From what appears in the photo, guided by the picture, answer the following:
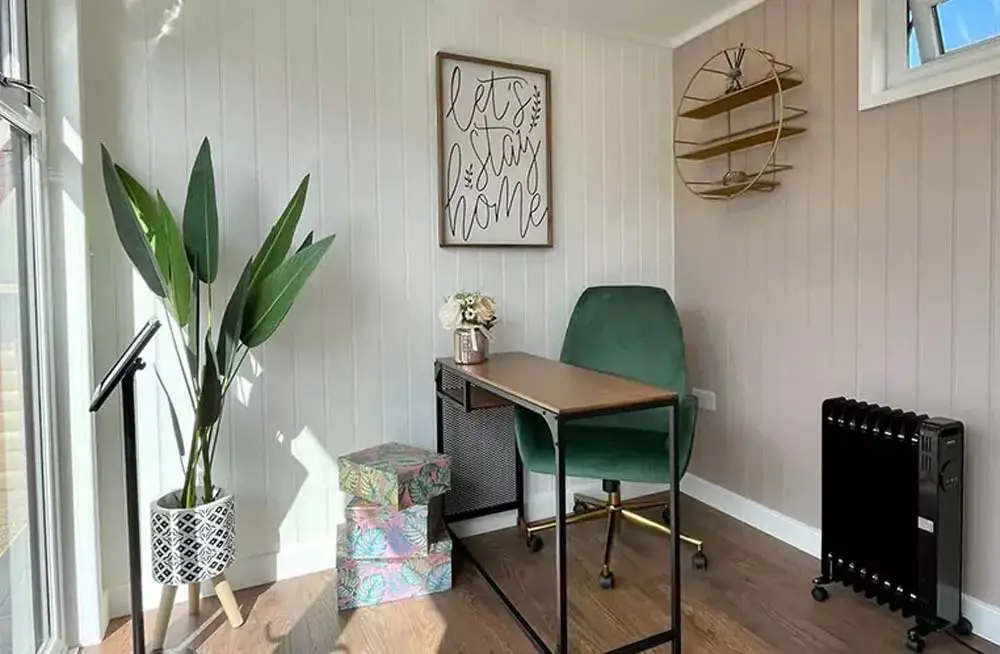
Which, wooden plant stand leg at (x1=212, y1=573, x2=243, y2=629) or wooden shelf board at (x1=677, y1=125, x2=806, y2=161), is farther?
wooden shelf board at (x1=677, y1=125, x2=806, y2=161)

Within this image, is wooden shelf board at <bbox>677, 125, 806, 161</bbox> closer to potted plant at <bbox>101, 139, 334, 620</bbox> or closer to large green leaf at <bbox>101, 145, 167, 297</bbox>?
potted plant at <bbox>101, 139, 334, 620</bbox>

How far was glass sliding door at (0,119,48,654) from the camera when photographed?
1507 mm

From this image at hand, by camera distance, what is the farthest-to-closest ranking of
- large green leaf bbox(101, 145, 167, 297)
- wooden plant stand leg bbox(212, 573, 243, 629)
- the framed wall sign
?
the framed wall sign, wooden plant stand leg bbox(212, 573, 243, 629), large green leaf bbox(101, 145, 167, 297)

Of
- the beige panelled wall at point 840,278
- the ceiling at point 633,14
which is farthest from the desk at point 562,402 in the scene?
the ceiling at point 633,14

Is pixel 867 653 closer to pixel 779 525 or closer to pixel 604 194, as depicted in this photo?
pixel 779 525

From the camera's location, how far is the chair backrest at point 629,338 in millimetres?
2553

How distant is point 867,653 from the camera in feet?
5.87

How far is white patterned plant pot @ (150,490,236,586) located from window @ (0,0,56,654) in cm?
29

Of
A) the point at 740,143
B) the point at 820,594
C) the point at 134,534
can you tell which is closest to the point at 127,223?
the point at 134,534

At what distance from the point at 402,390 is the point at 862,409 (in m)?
1.65

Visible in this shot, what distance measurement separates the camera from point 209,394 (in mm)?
1706

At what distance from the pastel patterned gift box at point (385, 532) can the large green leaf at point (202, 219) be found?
3.00 feet

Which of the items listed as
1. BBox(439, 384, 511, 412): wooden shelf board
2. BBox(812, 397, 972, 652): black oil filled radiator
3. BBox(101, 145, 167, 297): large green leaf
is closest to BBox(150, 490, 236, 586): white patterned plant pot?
BBox(101, 145, 167, 297): large green leaf

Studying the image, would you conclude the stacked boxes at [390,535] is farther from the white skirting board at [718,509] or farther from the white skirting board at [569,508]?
the white skirting board at [718,509]
